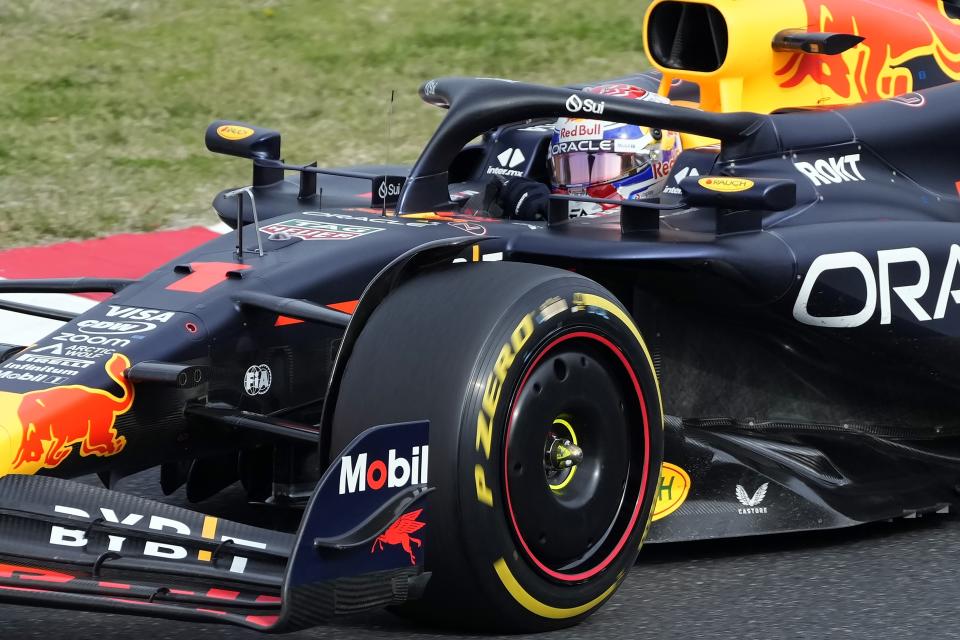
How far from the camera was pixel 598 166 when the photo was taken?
495cm

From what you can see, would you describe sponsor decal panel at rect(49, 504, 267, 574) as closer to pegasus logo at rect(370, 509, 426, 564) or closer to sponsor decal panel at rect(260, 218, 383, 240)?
pegasus logo at rect(370, 509, 426, 564)

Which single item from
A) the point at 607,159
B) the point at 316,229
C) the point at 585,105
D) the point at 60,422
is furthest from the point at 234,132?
the point at 60,422

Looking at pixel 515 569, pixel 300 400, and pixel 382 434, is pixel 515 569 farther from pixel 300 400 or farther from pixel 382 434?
pixel 300 400

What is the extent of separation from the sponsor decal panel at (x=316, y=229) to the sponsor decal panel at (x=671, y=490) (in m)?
1.06

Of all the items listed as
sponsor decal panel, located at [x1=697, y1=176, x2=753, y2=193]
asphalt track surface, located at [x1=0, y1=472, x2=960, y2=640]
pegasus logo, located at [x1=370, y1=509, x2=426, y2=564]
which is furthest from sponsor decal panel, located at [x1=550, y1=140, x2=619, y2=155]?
pegasus logo, located at [x1=370, y1=509, x2=426, y2=564]

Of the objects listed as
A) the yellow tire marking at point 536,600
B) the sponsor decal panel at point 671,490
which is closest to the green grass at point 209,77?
the sponsor decal panel at point 671,490

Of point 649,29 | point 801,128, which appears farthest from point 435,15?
point 801,128

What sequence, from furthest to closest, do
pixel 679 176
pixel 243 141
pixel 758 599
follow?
pixel 243 141, pixel 679 176, pixel 758 599

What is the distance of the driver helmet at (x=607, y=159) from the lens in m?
4.95

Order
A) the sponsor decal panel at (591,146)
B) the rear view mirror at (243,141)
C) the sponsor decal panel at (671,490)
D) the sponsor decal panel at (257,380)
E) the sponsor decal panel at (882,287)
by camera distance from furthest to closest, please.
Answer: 1. the rear view mirror at (243,141)
2. the sponsor decal panel at (591,146)
3. the sponsor decal panel at (882,287)
4. the sponsor decal panel at (671,490)
5. the sponsor decal panel at (257,380)

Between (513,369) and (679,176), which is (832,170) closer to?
(679,176)

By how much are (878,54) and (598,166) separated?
1334mm

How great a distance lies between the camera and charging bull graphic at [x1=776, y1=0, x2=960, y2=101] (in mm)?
5469

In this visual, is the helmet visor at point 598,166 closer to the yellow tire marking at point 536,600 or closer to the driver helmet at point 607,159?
the driver helmet at point 607,159
